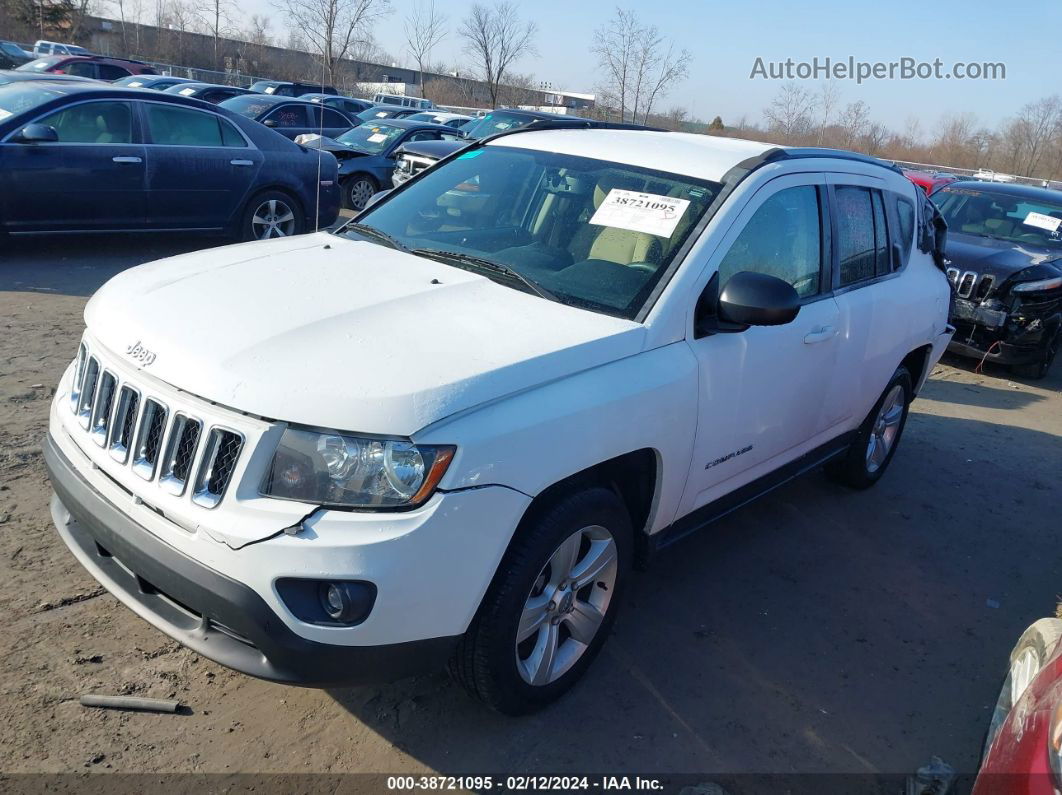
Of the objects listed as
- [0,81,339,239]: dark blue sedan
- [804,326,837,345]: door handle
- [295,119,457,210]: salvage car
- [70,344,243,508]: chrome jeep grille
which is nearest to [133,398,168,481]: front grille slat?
[70,344,243,508]: chrome jeep grille

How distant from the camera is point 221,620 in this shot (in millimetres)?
2395

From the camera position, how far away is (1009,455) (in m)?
6.52

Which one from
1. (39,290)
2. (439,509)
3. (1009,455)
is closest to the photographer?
(439,509)

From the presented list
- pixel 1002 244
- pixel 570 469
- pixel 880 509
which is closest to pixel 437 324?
pixel 570 469

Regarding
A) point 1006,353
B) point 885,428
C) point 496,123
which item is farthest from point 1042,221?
point 496,123

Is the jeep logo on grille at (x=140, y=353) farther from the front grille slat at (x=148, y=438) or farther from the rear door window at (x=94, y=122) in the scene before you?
the rear door window at (x=94, y=122)

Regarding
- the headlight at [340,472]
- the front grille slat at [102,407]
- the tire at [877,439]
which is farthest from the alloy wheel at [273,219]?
the headlight at [340,472]

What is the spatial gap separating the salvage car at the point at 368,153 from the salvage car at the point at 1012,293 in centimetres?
813

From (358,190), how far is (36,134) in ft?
19.2

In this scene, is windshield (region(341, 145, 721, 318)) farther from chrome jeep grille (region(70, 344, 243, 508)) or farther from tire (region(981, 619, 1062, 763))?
tire (region(981, 619, 1062, 763))

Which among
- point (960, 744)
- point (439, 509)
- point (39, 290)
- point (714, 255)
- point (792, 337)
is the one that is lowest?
point (960, 744)

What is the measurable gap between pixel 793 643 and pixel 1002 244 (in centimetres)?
718

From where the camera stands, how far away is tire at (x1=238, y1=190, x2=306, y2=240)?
9562 mm

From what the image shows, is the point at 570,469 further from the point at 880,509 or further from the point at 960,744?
the point at 880,509
